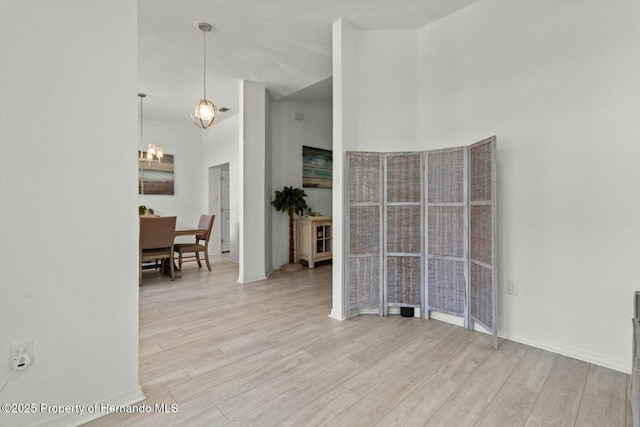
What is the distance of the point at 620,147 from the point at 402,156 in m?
1.49

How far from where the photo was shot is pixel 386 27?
9.92 ft

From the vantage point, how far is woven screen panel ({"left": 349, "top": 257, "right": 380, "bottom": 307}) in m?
2.91

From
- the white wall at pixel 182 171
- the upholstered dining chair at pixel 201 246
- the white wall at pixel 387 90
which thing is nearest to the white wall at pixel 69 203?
the white wall at pixel 387 90

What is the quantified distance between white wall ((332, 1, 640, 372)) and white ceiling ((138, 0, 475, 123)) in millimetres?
276

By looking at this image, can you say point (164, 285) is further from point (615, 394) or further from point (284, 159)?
point (615, 394)

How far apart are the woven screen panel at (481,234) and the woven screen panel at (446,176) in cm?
20

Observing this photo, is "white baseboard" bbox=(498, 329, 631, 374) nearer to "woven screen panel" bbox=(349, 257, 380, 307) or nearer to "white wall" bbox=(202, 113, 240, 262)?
"woven screen panel" bbox=(349, 257, 380, 307)

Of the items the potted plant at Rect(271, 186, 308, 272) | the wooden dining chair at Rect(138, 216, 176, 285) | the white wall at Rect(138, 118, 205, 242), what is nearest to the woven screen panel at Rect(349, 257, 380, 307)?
the potted plant at Rect(271, 186, 308, 272)

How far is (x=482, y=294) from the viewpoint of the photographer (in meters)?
2.40

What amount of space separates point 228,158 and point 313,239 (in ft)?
8.64

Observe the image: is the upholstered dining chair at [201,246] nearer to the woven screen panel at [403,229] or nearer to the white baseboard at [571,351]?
the woven screen panel at [403,229]

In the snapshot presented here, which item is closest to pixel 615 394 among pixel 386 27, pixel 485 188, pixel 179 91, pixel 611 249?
pixel 611 249

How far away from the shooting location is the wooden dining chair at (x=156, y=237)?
13.3 feet

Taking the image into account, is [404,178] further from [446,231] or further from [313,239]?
[313,239]
